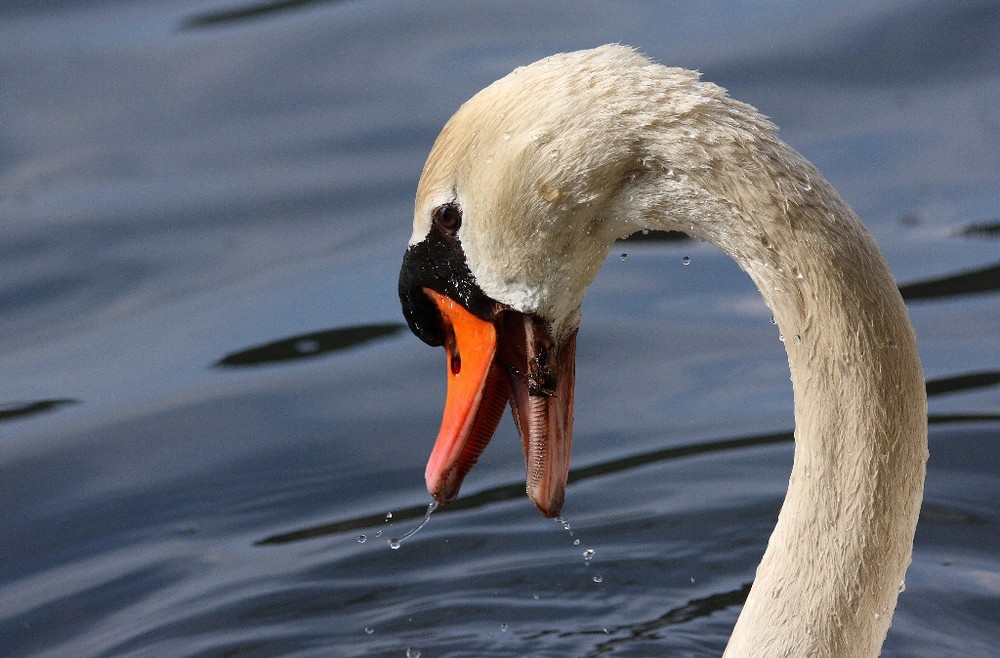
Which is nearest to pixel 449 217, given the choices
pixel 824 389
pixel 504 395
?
pixel 504 395

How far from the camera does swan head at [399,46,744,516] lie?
3.41 metres

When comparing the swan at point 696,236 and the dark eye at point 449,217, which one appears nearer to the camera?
the swan at point 696,236

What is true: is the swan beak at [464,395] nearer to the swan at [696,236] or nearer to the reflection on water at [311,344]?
the swan at [696,236]

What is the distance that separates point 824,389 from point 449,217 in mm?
875

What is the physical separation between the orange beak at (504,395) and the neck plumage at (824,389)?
0.48 metres

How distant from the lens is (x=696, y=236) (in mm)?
3582

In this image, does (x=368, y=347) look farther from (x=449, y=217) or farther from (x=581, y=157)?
(x=581, y=157)

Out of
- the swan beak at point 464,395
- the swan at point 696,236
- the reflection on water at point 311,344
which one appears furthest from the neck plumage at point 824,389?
the reflection on water at point 311,344

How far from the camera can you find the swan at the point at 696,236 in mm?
3389

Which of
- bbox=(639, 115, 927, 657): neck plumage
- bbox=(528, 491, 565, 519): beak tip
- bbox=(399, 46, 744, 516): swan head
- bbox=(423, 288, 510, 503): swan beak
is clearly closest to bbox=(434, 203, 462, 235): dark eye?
bbox=(399, 46, 744, 516): swan head

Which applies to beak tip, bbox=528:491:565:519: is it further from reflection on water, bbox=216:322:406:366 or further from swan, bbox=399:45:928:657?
reflection on water, bbox=216:322:406:366

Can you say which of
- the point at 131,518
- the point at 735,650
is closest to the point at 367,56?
the point at 131,518

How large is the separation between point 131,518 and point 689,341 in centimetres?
228

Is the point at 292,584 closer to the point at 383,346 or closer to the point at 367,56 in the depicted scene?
the point at 383,346
